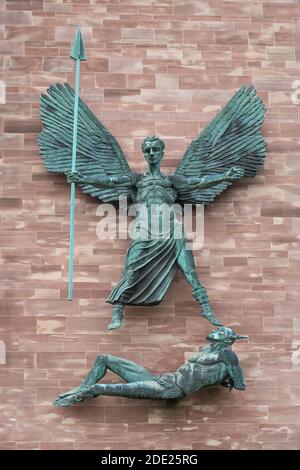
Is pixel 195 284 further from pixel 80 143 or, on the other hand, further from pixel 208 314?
pixel 80 143

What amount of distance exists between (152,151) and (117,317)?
7.03 ft

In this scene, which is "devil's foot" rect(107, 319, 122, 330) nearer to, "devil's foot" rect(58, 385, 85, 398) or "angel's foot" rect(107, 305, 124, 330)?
"angel's foot" rect(107, 305, 124, 330)

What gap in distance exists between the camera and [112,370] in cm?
1294

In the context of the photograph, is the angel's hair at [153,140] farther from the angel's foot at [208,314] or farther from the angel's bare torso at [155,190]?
the angel's foot at [208,314]

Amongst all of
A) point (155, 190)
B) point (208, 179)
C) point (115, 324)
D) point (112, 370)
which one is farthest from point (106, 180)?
point (112, 370)

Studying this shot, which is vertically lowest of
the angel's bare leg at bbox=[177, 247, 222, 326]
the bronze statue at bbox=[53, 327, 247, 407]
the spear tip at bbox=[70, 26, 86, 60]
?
the bronze statue at bbox=[53, 327, 247, 407]

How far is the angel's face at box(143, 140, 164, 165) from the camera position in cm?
1355

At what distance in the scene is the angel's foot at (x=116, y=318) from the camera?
1313cm

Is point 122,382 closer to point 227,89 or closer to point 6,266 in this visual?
point 6,266

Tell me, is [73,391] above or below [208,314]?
below

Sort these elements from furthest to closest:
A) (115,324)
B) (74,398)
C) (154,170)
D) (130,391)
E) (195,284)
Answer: (154,170) < (195,284) < (115,324) < (74,398) < (130,391)

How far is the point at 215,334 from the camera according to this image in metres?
12.9

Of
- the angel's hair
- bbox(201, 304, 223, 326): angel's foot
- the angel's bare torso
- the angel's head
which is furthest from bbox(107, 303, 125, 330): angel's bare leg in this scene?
the angel's hair

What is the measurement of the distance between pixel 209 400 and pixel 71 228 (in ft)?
8.90
